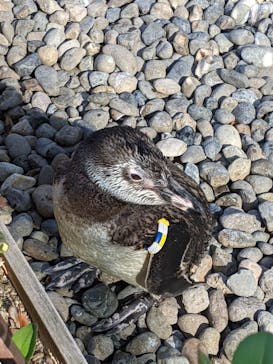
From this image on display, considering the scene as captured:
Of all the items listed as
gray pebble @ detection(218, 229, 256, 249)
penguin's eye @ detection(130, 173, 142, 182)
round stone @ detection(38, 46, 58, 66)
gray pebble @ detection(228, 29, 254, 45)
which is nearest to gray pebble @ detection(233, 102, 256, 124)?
gray pebble @ detection(228, 29, 254, 45)

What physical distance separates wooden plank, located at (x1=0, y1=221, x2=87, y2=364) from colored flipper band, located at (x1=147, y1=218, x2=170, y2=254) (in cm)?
49

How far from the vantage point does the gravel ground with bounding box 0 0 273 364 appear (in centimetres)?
323

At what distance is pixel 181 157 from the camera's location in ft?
13.1

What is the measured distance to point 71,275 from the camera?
333cm

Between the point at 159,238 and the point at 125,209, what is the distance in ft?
0.63

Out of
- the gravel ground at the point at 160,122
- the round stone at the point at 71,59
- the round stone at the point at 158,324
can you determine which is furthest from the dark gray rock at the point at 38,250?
the round stone at the point at 71,59

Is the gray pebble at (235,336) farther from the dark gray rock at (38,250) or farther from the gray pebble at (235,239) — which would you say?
the dark gray rock at (38,250)

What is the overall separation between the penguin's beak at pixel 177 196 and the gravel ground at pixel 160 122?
1.82 ft

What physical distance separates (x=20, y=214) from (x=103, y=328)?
781mm

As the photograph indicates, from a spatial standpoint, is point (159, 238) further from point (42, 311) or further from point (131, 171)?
point (42, 311)

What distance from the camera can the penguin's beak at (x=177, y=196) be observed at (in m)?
2.93

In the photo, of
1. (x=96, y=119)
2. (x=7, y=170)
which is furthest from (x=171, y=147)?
(x=7, y=170)

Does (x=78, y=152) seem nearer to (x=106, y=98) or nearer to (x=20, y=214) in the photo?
(x=20, y=214)

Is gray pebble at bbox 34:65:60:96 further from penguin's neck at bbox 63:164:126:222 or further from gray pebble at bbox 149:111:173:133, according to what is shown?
penguin's neck at bbox 63:164:126:222
